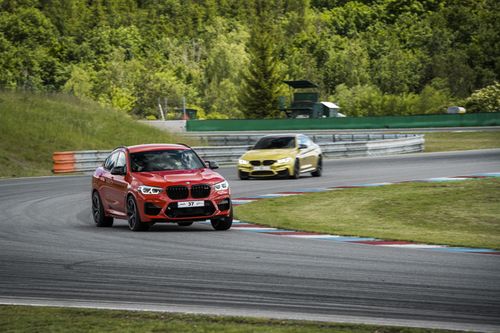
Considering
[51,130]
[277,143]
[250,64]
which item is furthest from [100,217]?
[250,64]

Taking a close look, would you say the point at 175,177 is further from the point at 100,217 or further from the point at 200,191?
the point at 100,217

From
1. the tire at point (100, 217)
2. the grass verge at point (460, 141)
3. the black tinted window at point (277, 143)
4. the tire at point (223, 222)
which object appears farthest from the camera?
the grass verge at point (460, 141)

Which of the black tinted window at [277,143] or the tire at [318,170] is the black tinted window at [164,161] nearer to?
the black tinted window at [277,143]

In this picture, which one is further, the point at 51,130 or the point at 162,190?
the point at 51,130

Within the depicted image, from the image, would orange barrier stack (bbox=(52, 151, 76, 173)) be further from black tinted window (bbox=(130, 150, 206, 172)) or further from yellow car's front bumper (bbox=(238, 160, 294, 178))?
black tinted window (bbox=(130, 150, 206, 172))

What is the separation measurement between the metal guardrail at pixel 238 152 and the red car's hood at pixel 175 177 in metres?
18.6

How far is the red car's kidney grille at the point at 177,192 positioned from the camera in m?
15.5

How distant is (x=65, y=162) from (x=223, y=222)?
1962 centimetres

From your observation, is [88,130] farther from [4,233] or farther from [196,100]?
[196,100]

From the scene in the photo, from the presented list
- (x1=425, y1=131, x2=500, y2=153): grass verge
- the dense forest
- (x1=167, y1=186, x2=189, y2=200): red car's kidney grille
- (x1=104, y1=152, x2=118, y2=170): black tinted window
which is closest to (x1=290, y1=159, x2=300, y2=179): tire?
(x1=104, y1=152, x2=118, y2=170): black tinted window

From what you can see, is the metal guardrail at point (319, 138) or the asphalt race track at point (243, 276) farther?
the metal guardrail at point (319, 138)

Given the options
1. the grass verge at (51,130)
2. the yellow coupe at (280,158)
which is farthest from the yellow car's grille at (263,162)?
the grass verge at (51,130)

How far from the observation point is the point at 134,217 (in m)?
15.9

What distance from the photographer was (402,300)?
8828 millimetres
